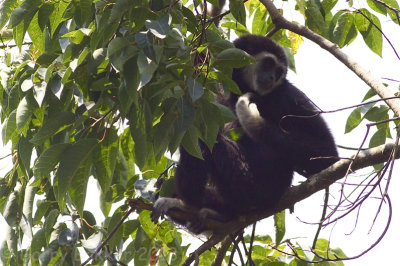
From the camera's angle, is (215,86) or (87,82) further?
(87,82)

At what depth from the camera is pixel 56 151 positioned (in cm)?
371

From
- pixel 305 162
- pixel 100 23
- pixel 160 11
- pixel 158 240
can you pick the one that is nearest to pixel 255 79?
pixel 305 162

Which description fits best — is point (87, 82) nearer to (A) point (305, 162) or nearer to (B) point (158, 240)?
(B) point (158, 240)

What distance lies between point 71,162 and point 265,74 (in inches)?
131

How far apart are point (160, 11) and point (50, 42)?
3.07 ft

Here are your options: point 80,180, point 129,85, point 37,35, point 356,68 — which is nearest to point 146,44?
point 129,85

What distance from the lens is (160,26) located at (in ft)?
10.6

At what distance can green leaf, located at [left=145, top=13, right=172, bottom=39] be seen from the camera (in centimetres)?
315

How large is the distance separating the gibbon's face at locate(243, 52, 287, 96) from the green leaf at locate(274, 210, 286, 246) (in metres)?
1.46

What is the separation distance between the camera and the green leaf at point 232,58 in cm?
362

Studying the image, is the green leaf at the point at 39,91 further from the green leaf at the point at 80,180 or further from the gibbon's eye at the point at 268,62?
the gibbon's eye at the point at 268,62

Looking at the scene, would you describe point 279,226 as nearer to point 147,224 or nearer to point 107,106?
point 147,224

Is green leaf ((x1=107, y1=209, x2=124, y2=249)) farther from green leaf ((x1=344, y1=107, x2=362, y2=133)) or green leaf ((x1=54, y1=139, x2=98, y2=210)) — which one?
green leaf ((x1=344, y1=107, x2=362, y2=133))

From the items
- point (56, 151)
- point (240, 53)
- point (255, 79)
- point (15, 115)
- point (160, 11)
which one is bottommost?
point (56, 151)
